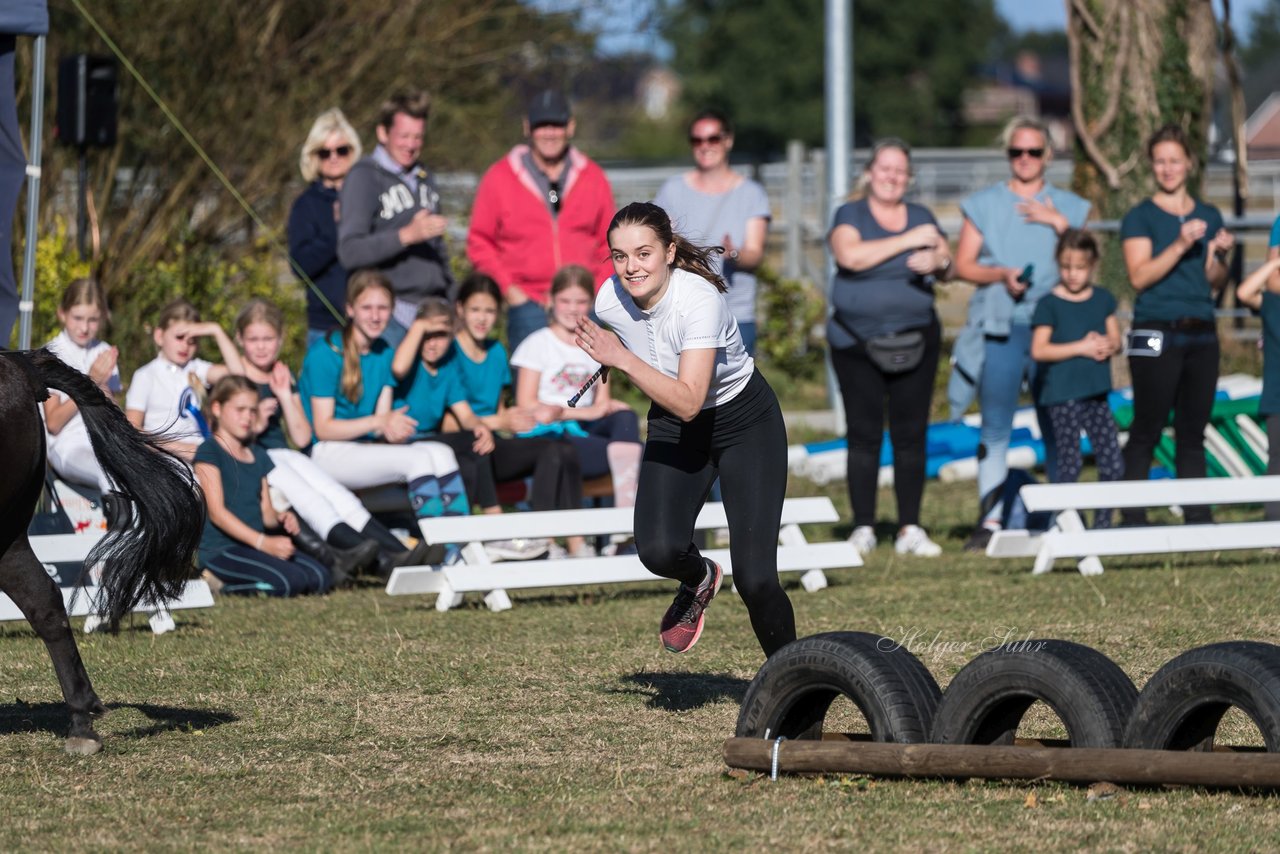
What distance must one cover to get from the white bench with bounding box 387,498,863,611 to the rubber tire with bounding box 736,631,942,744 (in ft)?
10.5

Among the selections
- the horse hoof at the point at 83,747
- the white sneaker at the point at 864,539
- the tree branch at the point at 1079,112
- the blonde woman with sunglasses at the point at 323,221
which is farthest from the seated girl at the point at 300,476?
the tree branch at the point at 1079,112

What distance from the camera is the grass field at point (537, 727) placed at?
479 cm

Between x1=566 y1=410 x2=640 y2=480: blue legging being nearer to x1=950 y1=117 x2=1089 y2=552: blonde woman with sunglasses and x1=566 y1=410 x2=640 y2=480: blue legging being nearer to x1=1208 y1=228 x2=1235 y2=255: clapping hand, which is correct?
x1=950 y1=117 x2=1089 y2=552: blonde woman with sunglasses

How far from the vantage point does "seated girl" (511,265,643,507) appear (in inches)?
398

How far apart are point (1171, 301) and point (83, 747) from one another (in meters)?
6.67

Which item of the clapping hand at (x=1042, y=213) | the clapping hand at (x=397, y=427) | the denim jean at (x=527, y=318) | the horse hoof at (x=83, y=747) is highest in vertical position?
the clapping hand at (x=1042, y=213)

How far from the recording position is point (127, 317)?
47.8 ft

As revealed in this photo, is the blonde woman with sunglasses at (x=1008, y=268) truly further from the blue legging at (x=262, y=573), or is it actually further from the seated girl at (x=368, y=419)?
the blue legging at (x=262, y=573)

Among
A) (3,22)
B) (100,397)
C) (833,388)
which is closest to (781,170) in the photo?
(833,388)

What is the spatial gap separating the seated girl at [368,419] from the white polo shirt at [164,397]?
657 millimetres

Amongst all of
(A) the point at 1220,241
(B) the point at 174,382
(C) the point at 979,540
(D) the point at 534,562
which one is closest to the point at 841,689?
(D) the point at 534,562

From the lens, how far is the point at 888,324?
10.1 m

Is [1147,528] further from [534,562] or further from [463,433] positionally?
A: [463,433]

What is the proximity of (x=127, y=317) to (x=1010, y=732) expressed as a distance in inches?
424
